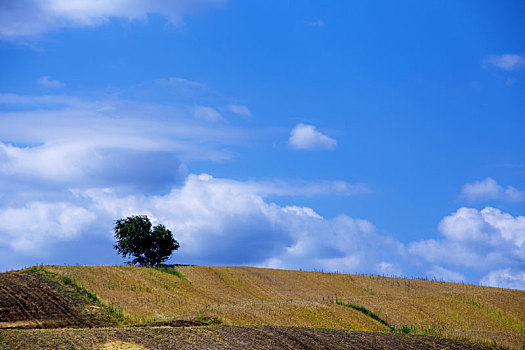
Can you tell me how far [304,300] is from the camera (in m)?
45.2

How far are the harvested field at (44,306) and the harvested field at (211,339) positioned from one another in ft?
31.7

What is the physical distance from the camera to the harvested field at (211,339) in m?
22.9

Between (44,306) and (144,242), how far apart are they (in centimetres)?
2778

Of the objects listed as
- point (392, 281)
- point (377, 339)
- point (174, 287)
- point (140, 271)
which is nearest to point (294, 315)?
point (377, 339)

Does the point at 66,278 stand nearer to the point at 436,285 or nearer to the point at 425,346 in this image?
the point at 425,346

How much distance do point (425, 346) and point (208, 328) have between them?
37.8ft

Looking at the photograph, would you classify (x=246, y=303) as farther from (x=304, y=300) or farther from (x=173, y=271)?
(x=173, y=271)

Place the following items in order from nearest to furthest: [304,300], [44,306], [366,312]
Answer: [44,306]
[366,312]
[304,300]

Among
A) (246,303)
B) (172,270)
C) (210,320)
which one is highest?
(172,270)

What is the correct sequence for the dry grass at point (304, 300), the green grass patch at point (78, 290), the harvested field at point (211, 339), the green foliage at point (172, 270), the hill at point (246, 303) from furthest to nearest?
the green foliage at point (172, 270) → the green grass patch at point (78, 290) → the dry grass at point (304, 300) → the hill at point (246, 303) → the harvested field at point (211, 339)

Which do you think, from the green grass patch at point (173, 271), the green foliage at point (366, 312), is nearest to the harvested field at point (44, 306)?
→ the green grass patch at point (173, 271)

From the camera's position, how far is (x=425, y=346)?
30.1m

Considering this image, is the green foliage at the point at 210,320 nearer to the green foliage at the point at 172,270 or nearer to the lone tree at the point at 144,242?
the green foliage at the point at 172,270

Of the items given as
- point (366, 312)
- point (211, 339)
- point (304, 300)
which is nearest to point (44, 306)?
point (211, 339)
